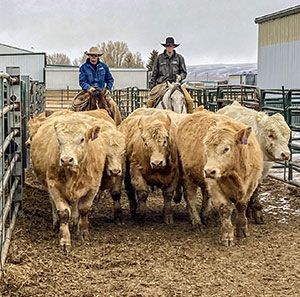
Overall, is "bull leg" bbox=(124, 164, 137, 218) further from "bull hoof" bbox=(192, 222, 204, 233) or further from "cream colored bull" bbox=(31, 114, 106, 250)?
"cream colored bull" bbox=(31, 114, 106, 250)

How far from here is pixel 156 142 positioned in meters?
6.60

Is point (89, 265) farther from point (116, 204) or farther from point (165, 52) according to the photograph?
point (165, 52)

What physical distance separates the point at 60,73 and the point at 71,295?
37.1 metres

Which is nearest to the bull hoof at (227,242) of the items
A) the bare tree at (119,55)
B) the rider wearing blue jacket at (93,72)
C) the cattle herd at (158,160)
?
the cattle herd at (158,160)

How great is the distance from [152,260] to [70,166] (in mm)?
1149

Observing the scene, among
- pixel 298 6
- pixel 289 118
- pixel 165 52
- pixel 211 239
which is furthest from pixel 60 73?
pixel 211 239

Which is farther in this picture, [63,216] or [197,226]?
[197,226]

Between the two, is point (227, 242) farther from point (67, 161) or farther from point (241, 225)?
point (67, 161)

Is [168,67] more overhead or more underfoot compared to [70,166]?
more overhead

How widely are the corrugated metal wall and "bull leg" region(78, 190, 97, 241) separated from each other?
2085cm

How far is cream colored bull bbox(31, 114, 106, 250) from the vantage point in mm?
5527

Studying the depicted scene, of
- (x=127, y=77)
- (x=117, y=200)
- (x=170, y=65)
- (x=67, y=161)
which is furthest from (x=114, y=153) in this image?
(x=127, y=77)

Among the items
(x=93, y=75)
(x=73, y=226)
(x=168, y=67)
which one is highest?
(x=168, y=67)

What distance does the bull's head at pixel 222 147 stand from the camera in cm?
566
